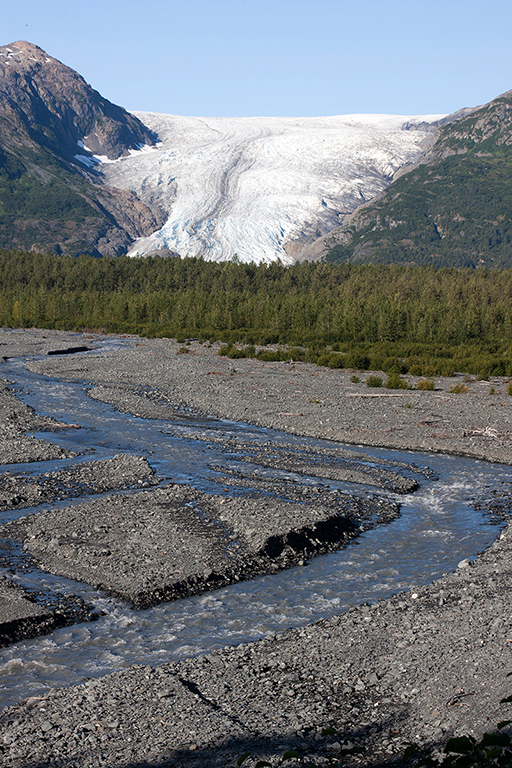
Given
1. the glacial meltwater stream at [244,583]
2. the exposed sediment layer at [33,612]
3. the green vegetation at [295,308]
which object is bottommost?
the glacial meltwater stream at [244,583]

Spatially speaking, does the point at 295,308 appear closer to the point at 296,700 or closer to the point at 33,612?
the point at 33,612

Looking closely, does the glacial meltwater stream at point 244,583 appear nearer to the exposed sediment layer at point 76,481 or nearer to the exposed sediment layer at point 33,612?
the exposed sediment layer at point 33,612

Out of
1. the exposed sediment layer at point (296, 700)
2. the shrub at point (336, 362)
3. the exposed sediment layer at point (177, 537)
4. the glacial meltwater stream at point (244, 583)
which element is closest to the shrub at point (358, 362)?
the shrub at point (336, 362)

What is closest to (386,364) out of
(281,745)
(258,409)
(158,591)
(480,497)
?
(258,409)

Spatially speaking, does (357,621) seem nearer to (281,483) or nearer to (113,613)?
(113,613)

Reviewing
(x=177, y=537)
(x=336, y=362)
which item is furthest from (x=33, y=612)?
(x=336, y=362)

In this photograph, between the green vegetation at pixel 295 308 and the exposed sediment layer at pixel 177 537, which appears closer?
the exposed sediment layer at pixel 177 537
